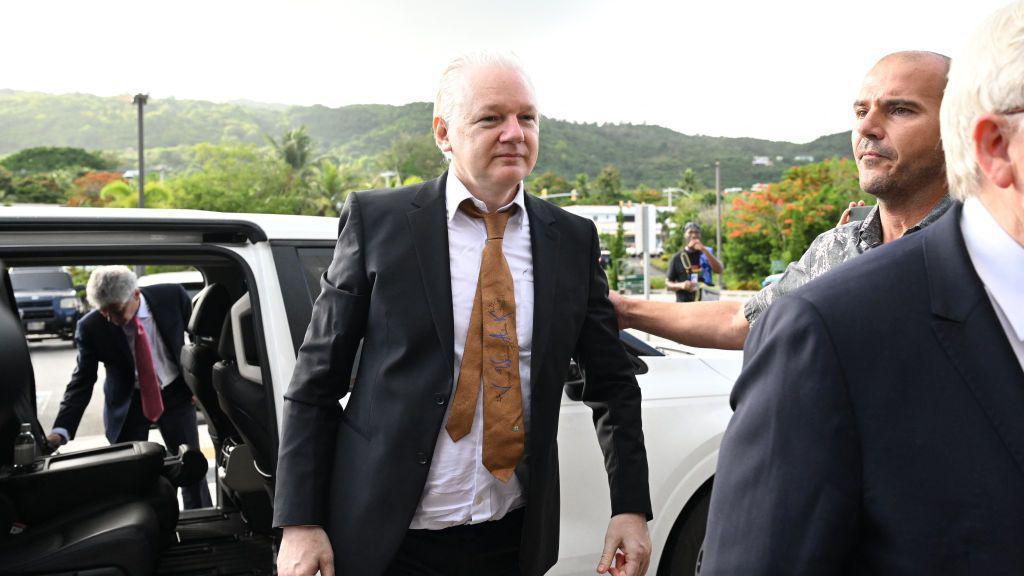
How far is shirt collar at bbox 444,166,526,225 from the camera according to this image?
1870 mm

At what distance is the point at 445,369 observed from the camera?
5.71 ft

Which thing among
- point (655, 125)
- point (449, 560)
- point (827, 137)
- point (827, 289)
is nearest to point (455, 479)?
point (449, 560)

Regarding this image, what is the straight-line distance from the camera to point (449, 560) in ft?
5.98

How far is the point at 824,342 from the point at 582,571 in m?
2.16

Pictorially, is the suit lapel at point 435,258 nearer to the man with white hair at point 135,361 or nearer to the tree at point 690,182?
the man with white hair at point 135,361

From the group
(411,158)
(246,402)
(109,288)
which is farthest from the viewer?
(411,158)

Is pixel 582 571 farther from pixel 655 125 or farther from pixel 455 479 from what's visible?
pixel 655 125

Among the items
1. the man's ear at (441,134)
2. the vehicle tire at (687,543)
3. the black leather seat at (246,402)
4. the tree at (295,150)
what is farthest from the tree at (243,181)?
the man's ear at (441,134)

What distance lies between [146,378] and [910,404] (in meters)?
4.54

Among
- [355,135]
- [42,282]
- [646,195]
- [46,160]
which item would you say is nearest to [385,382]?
[42,282]

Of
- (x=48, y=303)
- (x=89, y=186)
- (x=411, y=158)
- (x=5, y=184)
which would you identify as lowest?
(x=48, y=303)

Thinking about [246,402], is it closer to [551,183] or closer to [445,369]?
[445,369]

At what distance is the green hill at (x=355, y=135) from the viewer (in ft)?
378

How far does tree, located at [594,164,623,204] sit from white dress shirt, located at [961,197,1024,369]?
111 meters
